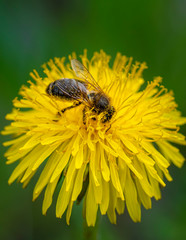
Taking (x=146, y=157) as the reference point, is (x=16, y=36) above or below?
above

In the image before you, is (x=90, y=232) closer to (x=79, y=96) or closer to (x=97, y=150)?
(x=97, y=150)

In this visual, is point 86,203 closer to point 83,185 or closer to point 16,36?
point 83,185

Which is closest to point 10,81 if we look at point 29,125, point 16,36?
point 16,36

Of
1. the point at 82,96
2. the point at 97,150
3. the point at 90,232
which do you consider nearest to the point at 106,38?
the point at 82,96

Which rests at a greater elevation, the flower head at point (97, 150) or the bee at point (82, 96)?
the bee at point (82, 96)

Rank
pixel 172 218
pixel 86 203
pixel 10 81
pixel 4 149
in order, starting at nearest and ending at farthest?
pixel 86 203 → pixel 172 218 → pixel 4 149 → pixel 10 81

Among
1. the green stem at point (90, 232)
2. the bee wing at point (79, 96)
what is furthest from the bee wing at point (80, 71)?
the green stem at point (90, 232)

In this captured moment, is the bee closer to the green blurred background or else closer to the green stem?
the green stem

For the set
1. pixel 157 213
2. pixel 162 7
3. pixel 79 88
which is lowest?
pixel 157 213

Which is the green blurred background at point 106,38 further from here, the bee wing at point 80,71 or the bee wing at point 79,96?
the bee wing at point 79,96
